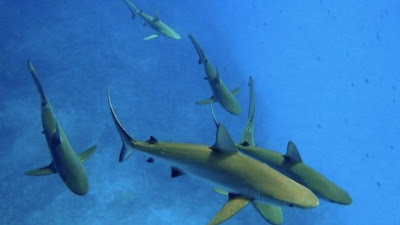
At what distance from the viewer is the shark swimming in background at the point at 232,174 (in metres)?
3.81

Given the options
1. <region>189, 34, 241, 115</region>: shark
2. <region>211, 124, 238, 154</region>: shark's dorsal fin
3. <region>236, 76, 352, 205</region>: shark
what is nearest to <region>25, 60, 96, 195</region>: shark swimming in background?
<region>211, 124, 238, 154</region>: shark's dorsal fin

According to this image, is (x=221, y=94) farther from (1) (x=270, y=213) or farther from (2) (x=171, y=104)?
(2) (x=171, y=104)

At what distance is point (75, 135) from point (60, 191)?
250cm

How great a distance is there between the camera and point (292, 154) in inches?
181

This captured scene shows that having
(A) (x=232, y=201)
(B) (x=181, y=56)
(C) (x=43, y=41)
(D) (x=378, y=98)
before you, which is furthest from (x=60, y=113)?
(D) (x=378, y=98)

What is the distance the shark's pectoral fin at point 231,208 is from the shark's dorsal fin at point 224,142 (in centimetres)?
51

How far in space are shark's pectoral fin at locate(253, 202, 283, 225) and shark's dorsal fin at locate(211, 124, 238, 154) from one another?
0.66 metres

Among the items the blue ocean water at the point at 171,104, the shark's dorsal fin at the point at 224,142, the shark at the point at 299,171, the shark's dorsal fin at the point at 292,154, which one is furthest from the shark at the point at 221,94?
the blue ocean water at the point at 171,104

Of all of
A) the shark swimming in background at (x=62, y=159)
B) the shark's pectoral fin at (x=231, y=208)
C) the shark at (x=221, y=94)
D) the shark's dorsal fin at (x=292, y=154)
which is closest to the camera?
the shark's pectoral fin at (x=231, y=208)

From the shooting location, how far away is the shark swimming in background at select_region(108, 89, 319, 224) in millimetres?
3811

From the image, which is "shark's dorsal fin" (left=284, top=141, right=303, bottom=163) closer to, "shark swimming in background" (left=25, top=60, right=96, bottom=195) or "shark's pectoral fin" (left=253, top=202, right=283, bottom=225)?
"shark's pectoral fin" (left=253, top=202, right=283, bottom=225)

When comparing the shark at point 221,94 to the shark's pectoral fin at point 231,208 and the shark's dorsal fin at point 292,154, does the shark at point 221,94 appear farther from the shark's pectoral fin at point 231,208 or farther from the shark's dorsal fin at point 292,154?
the shark's pectoral fin at point 231,208

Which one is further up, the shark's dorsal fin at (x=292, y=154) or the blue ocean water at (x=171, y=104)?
the shark's dorsal fin at (x=292, y=154)

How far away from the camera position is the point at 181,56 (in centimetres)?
2022
